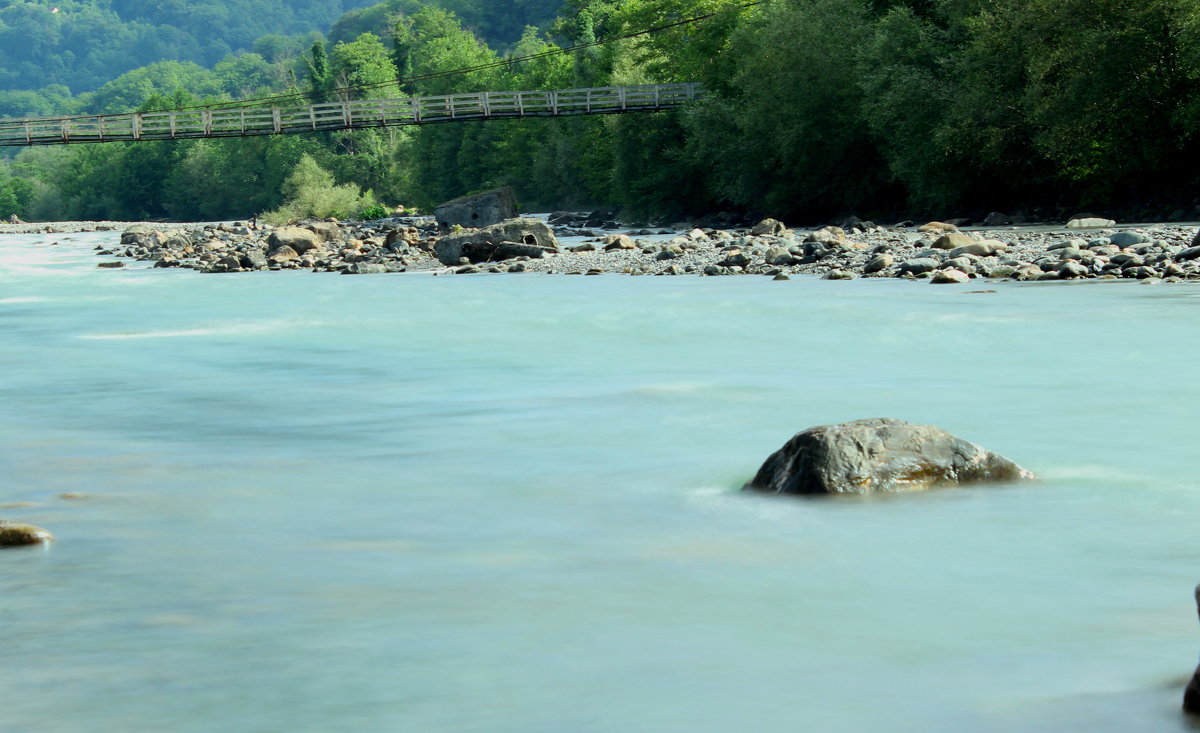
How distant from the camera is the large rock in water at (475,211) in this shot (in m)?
41.5

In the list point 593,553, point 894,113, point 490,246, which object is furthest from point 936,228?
point 593,553

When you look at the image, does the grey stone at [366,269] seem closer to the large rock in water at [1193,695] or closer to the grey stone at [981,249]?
the grey stone at [981,249]

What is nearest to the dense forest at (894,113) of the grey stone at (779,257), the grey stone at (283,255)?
the grey stone at (779,257)

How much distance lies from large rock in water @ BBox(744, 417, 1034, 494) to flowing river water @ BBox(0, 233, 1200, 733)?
0.52ft

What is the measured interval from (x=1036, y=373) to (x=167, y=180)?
116 m

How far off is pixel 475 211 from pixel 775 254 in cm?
1971

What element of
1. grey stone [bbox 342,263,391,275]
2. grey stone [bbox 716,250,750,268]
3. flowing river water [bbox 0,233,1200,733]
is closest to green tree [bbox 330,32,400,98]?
grey stone [bbox 342,263,391,275]

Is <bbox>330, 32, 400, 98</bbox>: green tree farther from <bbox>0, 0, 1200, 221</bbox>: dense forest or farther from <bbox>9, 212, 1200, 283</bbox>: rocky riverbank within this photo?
<bbox>9, 212, 1200, 283</bbox>: rocky riverbank

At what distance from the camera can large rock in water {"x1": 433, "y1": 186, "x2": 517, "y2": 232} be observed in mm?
41531

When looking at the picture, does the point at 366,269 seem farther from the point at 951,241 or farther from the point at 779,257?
the point at 951,241

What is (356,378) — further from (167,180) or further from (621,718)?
(167,180)

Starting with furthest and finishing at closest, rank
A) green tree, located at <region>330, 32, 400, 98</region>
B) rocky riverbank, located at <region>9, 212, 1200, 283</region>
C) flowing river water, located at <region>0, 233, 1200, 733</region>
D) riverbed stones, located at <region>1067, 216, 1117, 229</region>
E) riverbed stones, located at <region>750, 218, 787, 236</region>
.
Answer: green tree, located at <region>330, 32, 400, 98</region>
riverbed stones, located at <region>750, 218, 787, 236</region>
riverbed stones, located at <region>1067, 216, 1117, 229</region>
rocky riverbank, located at <region>9, 212, 1200, 283</region>
flowing river water, located at <region>0, 233, 1200, 733</region>

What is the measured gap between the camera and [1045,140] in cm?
3161

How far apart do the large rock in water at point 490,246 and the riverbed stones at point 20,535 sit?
927 inches
